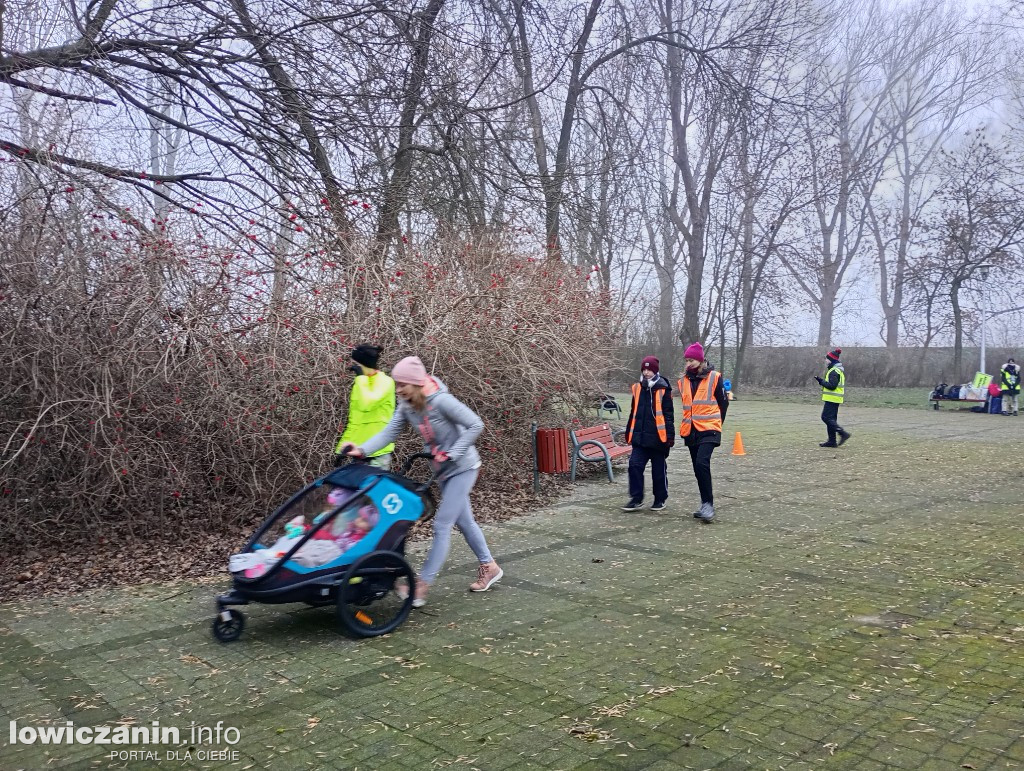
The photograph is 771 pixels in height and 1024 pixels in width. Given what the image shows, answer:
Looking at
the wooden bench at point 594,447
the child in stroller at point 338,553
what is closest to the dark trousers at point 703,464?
the wooden bench at point 594,447

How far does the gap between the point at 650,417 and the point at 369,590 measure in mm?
4590

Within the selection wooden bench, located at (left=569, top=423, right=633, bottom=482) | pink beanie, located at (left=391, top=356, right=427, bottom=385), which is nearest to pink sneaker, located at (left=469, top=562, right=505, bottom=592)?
pink beanie, located at (left=391, top=356, right=427, bottom=385)

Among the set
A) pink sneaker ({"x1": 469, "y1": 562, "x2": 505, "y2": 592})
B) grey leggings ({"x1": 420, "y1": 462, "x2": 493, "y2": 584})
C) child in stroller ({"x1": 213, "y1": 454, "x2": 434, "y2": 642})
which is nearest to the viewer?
child in stroller ({"x1": 213, "y1": 454, "x2": 434, "y2": 642})

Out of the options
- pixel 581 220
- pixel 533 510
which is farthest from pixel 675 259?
pixel 533 510

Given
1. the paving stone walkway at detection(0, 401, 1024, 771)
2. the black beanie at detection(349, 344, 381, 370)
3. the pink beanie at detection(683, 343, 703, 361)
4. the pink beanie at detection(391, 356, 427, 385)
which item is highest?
the pink beanie at detection(683, 343, 703, 361)

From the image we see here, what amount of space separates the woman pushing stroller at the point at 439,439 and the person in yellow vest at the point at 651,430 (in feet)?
11.5

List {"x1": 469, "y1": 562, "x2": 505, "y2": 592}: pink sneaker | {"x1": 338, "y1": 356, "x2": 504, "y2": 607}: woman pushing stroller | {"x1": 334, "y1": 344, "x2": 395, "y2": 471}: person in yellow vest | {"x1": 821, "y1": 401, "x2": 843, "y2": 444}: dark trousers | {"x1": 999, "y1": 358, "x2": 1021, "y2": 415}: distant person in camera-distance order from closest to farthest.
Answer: {"x1": 338, "y1": 356, "x2": 504, "y2": 607}: woman pushing stroller, {"x1": 469, "y1": 562, "x2": 505, "y2": 592}: pink sneaker, {"x1": 334, "y1": 344, "x2": 395, "y2": 471}: person in yellow vest, {"x1": 821, "y1": 401, "x2": 843, "y2": 444}: dark trousers, {"x1": 999, "y1": 358, "x2": 1021, "y2": 415}: distant person

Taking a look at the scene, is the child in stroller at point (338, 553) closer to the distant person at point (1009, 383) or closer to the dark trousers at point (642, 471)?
the dark trousers at point (642, 471)

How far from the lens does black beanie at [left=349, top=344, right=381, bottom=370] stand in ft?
21.4

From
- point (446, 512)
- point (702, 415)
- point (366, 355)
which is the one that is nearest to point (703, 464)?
point (702, 415)

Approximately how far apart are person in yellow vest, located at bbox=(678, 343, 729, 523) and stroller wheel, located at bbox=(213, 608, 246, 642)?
4887 mm

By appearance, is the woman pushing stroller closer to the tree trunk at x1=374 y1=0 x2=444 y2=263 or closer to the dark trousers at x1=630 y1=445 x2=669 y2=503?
the dark trousers at x1=630 y1=445 x2=669 y2=503

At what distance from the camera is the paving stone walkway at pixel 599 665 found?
379 centimetres

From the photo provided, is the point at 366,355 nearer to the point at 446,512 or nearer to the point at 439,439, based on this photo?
the point at 439,439
